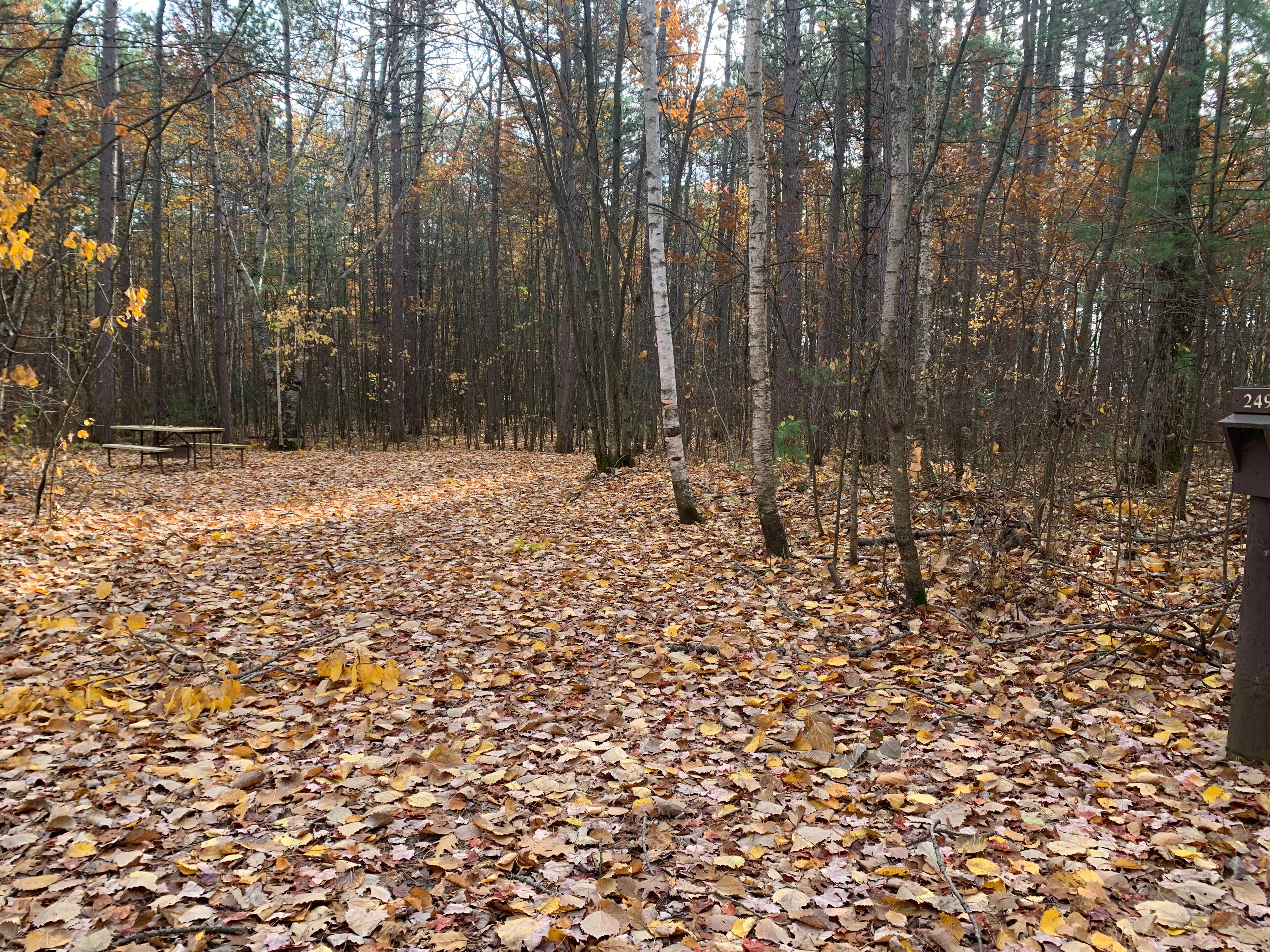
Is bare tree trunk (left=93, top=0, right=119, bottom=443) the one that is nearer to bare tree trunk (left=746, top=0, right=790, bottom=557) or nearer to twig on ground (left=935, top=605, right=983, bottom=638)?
bare tree trunk (left=746, top=0, right=790, bottom=557)

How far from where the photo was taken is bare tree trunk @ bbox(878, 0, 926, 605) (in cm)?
462

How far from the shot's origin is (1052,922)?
7.04ft

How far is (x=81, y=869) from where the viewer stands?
2.49 metres

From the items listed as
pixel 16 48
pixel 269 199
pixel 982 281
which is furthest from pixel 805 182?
pixel 16 48

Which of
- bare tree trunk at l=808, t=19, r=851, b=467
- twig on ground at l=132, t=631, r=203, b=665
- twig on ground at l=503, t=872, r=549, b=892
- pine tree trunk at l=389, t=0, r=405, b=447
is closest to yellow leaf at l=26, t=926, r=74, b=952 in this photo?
twig on ground at l=503, t=872, r=549, b=892

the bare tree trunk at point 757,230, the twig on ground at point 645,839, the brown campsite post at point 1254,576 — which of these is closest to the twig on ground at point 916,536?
the bare tree trunk at point 757,230

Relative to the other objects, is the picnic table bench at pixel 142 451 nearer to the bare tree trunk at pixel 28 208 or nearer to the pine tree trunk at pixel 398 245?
the bare tree trunk at pixel 28 208

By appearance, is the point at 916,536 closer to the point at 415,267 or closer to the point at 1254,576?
the point at 1254,576

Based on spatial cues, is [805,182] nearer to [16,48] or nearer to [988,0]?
[988,0]

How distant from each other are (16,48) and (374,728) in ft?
12.6

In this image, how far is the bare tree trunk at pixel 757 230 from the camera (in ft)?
19.5

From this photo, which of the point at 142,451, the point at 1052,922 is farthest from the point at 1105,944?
the point at 142,451

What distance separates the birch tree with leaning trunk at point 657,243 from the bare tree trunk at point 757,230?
4.92 ft

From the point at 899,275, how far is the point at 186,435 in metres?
13.4
